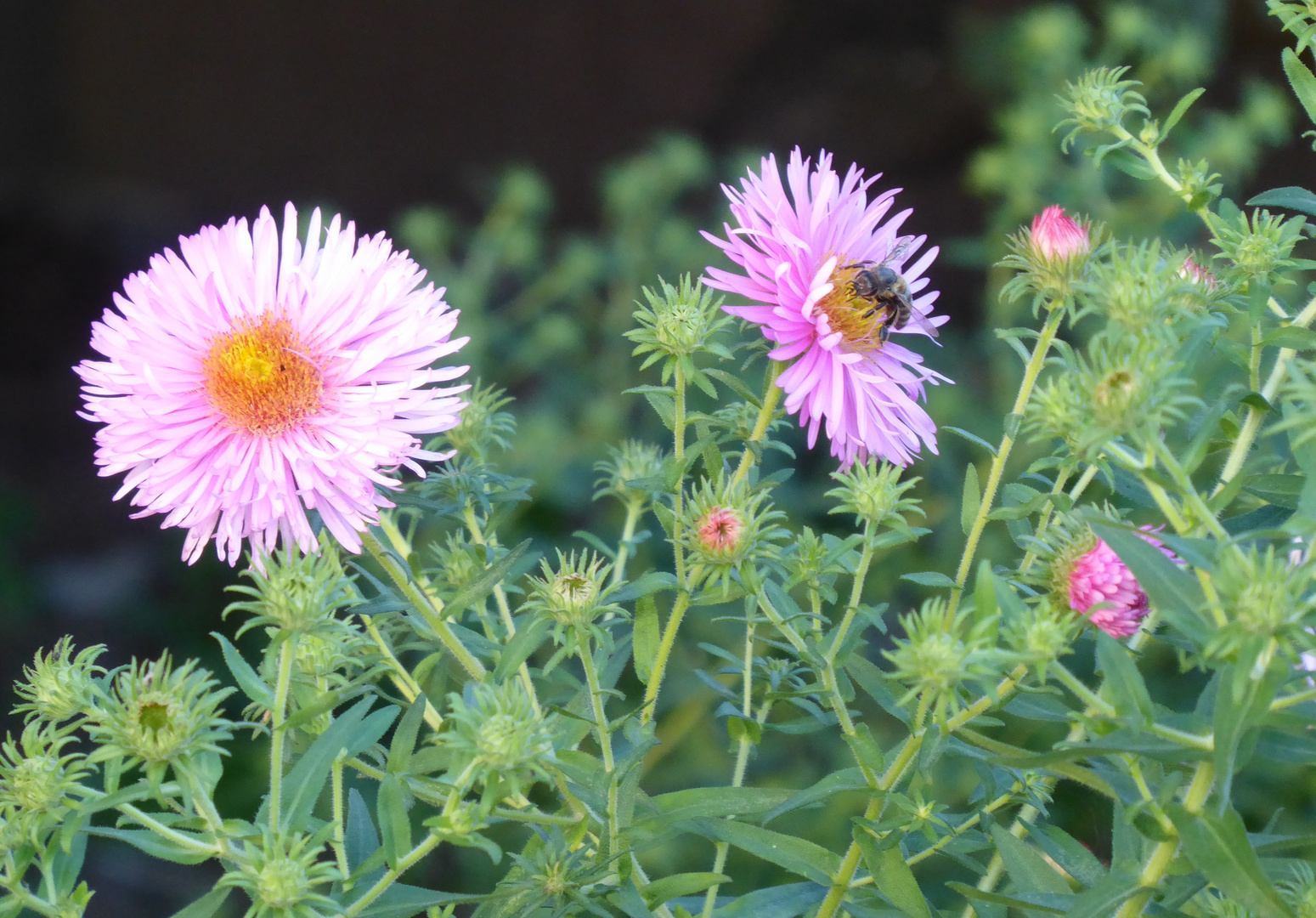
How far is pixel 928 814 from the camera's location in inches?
23.8

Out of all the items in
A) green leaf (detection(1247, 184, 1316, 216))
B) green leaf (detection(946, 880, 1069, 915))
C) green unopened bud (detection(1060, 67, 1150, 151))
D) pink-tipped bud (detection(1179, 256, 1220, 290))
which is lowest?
green leaf (detection(946, 880, 1069, 915))

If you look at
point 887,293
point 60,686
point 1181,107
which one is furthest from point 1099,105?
point 60,686

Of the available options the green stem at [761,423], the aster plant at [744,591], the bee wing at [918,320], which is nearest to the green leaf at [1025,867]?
the aster plant at [744,591]

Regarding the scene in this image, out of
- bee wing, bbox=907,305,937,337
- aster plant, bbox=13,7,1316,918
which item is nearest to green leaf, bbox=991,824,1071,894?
aster plant, bbox=13,7,1316,918

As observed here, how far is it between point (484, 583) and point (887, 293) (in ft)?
1.02

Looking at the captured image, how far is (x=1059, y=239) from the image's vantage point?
0.64 m

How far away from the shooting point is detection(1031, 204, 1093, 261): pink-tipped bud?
638 millimetres

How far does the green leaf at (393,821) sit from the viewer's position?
1.83 ft

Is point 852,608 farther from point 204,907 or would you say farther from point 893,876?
point 204,907

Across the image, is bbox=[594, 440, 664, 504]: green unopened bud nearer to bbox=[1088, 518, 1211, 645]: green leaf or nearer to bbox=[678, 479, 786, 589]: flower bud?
bbox=[678, 479, 786, 589]: flower bud

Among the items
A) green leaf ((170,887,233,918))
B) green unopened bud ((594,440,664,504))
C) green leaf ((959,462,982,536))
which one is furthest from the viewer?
green unopened bud ((594,440,664,504))

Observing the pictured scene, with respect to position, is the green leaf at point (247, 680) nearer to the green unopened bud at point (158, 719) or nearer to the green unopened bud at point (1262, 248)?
the green unopened bud at point (158, 719)

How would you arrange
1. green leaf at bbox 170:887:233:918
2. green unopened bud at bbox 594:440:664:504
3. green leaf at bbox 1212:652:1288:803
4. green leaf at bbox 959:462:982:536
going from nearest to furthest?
green leaf at bbox 1212:652:1288:803 → green leaf at bbox 170:887:233:918 → green leaf at bbox 959:462:982:536 → green unopened bud at bbox 594:440:664:504

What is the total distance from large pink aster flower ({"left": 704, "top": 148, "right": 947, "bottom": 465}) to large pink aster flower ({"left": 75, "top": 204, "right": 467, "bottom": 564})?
0.17 m
